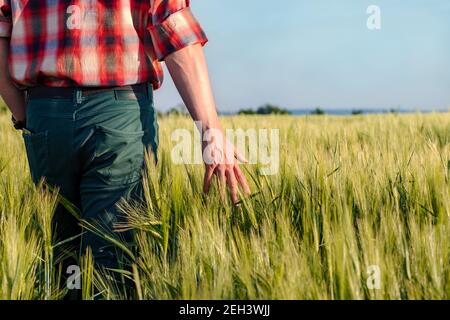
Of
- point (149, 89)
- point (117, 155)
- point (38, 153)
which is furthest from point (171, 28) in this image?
point (38, 153)

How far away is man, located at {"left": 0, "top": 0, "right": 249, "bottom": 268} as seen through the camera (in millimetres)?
1549

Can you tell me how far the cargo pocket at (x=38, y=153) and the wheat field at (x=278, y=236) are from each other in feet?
0.22

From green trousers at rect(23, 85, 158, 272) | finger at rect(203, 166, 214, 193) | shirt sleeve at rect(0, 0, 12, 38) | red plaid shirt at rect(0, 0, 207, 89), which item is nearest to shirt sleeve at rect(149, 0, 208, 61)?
red plaid shirt at rect(0, 0, 207, 89)

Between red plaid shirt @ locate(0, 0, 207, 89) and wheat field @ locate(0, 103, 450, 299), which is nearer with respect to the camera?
wheat field @ locate(0, 103, 450, 299)

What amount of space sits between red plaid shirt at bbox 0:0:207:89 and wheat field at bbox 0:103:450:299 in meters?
0.28

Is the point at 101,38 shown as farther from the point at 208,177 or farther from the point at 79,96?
the point at 208,177

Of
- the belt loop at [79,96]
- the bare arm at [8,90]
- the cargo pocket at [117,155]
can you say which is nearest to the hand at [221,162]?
the cargo pocket at [117,155]

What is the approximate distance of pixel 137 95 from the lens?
160cm

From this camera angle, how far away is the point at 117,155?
157 cm

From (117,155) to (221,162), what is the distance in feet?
0.84

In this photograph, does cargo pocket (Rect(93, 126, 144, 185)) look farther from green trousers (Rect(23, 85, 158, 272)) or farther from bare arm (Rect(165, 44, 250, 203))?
bare arm (Rect(165, 44, 250, 203))

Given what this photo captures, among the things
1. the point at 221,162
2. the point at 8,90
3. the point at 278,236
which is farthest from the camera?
the point at 8,90

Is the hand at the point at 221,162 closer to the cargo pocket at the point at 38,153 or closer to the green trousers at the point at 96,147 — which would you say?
the green trousers at the point at 96,147
